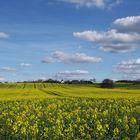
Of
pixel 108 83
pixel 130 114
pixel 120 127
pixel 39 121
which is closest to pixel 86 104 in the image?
pixel 130 114

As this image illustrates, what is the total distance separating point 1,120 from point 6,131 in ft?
12.0

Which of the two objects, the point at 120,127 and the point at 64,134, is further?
the point at 120,127

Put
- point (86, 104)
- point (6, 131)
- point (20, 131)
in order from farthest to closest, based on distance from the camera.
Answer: point (86, 104)
point (6, 131)
point (20, 131)

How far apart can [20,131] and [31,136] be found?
2.95 ft

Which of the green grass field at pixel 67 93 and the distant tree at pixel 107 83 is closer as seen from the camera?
the green grass field at pixel 67 93

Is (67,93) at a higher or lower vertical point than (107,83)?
lower

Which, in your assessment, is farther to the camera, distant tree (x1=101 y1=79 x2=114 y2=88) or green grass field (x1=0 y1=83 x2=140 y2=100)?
distant tree (x1=101 y1=79 x2=114 y2=88)

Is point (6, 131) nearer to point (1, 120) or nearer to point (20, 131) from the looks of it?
point (20, 131)

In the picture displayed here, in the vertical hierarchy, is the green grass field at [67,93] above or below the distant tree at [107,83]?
below

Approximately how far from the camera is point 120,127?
15305 mm

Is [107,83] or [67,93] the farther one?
[107,83]

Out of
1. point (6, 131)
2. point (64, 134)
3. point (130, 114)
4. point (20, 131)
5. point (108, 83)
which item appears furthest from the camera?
point (108, 83)

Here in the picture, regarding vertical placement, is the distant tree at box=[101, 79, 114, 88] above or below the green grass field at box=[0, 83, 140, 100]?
above

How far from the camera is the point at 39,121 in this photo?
699 inches
